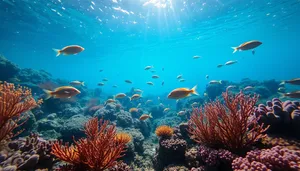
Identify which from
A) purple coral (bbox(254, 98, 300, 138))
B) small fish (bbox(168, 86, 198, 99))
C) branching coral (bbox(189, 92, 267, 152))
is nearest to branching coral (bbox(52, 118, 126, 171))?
branching coral (bbox(189, 92, 267, 152))

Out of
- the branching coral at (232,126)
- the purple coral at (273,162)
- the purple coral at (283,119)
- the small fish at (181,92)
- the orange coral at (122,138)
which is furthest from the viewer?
the small fish at (181,92)

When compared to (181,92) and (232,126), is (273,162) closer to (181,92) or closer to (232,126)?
(232,126)

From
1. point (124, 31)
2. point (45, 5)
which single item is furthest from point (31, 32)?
point (124, 31)

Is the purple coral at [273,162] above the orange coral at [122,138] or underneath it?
underneath

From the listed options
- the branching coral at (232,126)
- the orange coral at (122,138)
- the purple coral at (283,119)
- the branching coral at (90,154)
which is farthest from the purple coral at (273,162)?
the orange coral at (122,138)

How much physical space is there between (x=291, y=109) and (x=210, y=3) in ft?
65.0

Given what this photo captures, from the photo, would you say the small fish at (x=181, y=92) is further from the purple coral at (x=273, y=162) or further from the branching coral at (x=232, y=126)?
the purple coral at (x=273, y=162)

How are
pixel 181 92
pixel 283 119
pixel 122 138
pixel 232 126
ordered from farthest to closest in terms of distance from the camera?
pixel 181 92 → pixel 122 138 → pixel 283 119 → pixel 232 126

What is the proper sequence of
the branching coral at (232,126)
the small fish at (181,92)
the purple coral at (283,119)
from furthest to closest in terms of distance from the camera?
the small fish at (181,92) < the purple coral at (283,119) < the branching coral at (232,126)

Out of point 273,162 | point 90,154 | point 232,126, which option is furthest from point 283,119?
point 90,154

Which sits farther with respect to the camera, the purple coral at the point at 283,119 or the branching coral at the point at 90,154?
the purple coral at the point at 283,119

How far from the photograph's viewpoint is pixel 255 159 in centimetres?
271

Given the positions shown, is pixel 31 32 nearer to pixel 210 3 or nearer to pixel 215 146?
pixel 210 3

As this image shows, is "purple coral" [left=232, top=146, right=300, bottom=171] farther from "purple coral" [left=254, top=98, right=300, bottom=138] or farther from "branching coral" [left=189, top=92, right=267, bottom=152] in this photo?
"purple coral" [left=254, top=98, right=300, bottom=138]
